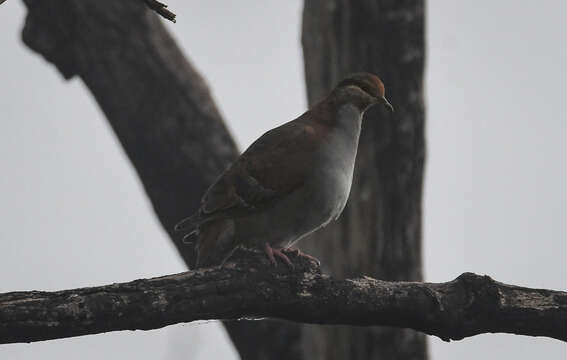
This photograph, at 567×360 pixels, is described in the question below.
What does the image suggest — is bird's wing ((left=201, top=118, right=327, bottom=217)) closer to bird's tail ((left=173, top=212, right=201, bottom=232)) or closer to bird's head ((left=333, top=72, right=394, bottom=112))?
bird's tail ((left=173, top=212, right=201, bottom=232))

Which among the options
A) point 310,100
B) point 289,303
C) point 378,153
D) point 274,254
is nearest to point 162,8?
point 289,303

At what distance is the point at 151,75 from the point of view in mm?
9328

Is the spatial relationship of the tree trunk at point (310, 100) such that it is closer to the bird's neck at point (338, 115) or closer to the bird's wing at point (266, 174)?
the bird's neck at point (338, 115)

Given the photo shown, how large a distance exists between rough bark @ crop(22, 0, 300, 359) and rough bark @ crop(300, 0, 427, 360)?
1182 millimetres

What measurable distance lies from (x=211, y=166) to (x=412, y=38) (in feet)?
6.94

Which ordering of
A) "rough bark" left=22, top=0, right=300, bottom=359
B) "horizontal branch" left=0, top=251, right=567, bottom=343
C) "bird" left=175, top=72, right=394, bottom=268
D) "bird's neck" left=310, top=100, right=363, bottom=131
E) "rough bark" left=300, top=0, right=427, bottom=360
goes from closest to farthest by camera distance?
1. "horizontal branch" left=0, top=251, right=567, bottom=343
2. "bird" left=175, top=72, right=394, bottom=268
3. "bird's neck" left=310, top=100, right=363, bottom=131
4. "rough bark" left=300, top=0, right=427, bottom=360
5. "rough bark" left=22, top=0, right=300, bottom=359

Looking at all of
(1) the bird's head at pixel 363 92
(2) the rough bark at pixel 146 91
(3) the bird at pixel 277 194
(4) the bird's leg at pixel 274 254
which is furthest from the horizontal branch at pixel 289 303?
(2) the rough bark at pixel 146 91

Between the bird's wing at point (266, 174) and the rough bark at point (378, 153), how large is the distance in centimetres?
227

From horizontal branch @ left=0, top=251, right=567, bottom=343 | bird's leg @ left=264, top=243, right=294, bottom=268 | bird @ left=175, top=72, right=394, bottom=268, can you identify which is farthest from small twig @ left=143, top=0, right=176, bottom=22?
bird @ left=175, top=72, right=394, bottom=268

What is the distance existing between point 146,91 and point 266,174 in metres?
3.74

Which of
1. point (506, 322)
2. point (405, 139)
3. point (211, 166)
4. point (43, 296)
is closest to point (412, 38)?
point (405, 139)

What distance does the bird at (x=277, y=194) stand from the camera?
579 centimetres

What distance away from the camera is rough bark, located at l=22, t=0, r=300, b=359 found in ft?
30.3

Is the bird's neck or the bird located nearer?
the bird
